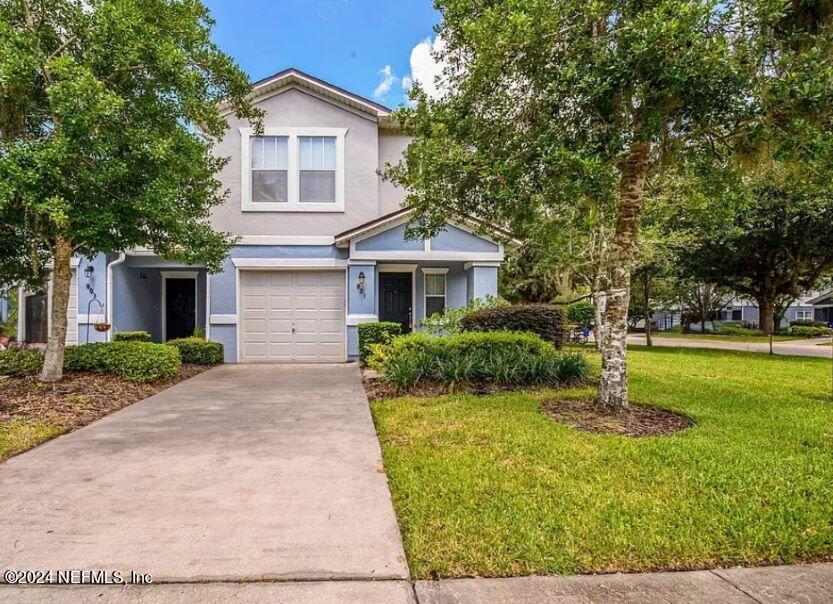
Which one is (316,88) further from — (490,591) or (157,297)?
(490,591)

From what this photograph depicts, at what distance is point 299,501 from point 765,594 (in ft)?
9.70

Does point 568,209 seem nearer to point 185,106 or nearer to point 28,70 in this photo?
point 185,106

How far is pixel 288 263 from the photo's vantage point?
1212 cm

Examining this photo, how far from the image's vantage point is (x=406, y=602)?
7.62 ft

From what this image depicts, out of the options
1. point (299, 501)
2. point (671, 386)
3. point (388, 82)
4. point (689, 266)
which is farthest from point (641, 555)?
point (689, 266)

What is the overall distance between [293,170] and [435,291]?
16.9 ft

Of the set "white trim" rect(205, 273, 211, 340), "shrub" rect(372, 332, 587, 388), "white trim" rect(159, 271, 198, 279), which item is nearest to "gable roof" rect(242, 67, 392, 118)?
"white trim" rect(205, 273, 211, 340)

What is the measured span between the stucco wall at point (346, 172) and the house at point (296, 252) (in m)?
0.03

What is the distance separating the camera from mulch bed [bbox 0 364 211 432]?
5.85 meters

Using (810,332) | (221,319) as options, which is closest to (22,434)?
(221,319)

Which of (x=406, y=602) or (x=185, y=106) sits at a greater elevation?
(x=185, y=106)

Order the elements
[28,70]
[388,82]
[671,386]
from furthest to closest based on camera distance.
A: [388,82] → [671,386] → [28,70]

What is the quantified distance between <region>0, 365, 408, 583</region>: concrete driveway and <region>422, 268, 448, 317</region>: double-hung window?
720cm

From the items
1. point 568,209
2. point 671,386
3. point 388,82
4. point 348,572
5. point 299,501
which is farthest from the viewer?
point 388,82
